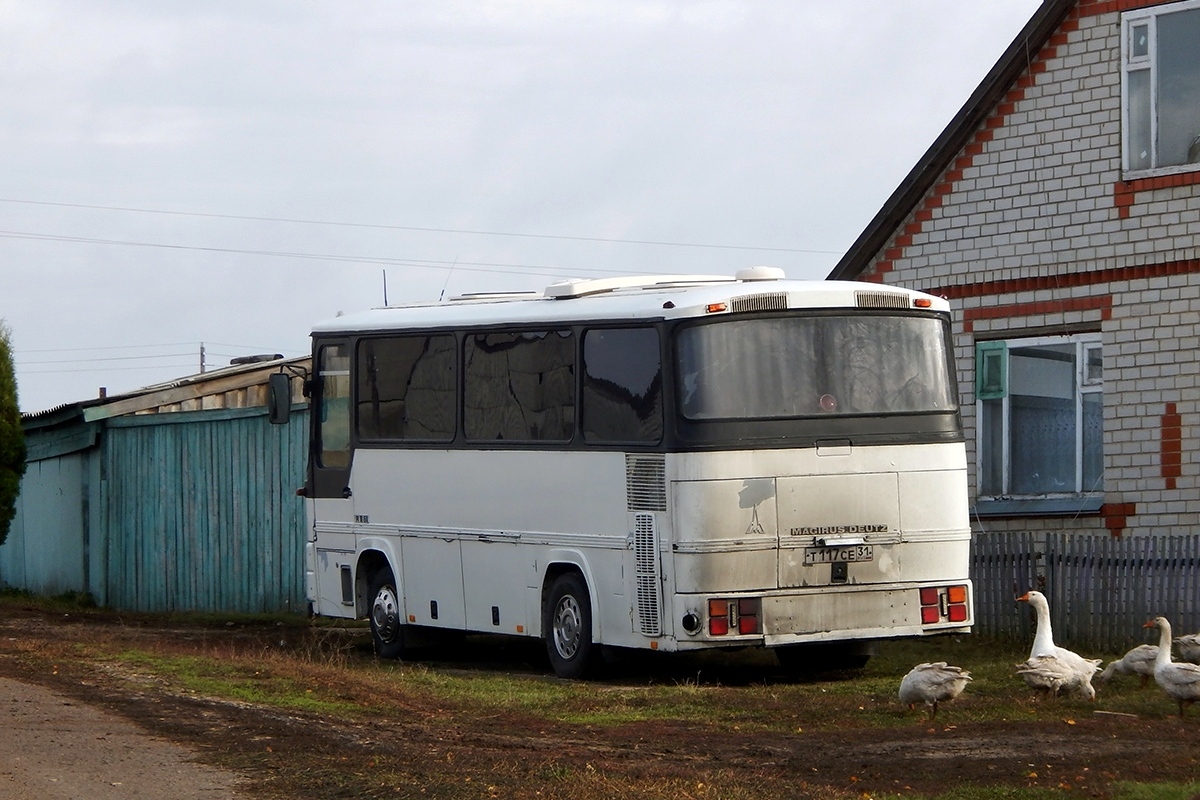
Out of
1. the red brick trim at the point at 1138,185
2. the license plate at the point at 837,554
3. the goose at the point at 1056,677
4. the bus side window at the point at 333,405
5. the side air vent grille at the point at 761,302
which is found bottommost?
the goose at the point at 1056,677

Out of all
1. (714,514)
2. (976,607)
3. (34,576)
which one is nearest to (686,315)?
(714,514)

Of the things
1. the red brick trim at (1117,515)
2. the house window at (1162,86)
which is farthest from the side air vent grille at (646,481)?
the house window at (1162,86)

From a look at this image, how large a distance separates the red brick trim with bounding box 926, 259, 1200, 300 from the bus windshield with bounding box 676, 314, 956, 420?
12.7 feet

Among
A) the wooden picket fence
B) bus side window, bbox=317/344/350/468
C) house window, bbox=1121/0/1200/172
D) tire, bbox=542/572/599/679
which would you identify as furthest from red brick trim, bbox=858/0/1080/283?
tire, bbox=542/572/599/679

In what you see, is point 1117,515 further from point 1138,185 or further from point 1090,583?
point 1138,185

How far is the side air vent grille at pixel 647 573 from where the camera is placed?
13.9m

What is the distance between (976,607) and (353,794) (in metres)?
10.2

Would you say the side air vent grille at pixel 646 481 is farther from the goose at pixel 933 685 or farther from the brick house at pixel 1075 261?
the brick house at pixel 1075 261

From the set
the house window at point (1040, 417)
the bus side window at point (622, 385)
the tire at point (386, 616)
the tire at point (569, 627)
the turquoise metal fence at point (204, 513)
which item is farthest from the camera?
the turquoise metal fence at point (204, 513)

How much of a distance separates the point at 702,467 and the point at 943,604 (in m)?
2.44

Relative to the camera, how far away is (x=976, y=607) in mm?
17875

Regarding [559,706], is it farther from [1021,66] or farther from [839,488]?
[1021,66]

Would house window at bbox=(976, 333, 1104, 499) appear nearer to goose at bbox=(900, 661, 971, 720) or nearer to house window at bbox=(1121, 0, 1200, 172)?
house window at bbox=(1121, 0, 1200, 172)

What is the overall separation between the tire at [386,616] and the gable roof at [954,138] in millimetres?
5999
